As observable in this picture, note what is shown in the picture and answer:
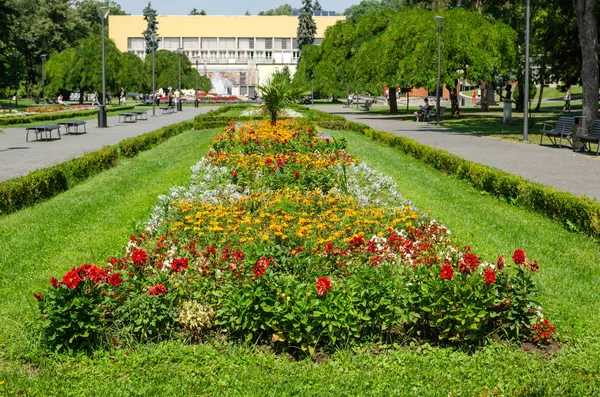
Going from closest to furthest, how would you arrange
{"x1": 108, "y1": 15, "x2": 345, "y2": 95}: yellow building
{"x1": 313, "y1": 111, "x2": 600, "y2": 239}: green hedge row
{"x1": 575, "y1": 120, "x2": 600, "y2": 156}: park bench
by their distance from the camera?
{"x1": 313, "y1": 111, "x2": 600, "y2": 239}: green hedge row
{"x1": 575, "y1": 120, "x2": 600, "y2": 156}: park bench
{"x1": 108, "y1": 15, "x2": 345, "y2": 95}: yellow building

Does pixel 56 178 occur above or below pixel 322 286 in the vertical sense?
above

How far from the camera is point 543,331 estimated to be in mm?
4402

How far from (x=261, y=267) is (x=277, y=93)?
45.1ft

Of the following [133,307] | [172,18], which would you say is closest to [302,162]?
[133,307]

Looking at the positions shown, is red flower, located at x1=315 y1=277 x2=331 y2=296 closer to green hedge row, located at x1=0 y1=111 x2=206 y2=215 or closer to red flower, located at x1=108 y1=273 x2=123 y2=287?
red flower, located at x1=108 y1=273 x2=123 y2=287

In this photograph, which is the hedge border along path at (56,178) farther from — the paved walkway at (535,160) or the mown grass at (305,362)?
the paved walkway at (535,160)

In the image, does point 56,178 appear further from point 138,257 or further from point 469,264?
point 469,264

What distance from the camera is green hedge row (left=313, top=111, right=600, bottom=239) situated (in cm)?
745

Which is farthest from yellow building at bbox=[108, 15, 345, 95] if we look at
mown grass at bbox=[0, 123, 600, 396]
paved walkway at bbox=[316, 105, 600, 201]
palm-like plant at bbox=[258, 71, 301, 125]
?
mown grass at bbox=[0, 123, 600, 396]

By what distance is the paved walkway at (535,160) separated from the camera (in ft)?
36.3

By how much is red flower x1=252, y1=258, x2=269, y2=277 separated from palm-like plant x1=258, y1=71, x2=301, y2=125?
13.1 m

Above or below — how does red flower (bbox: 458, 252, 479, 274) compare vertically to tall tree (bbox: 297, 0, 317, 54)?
below

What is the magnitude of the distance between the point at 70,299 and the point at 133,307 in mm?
393

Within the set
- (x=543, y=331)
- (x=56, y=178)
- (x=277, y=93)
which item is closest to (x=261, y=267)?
(x=543, y=331)
